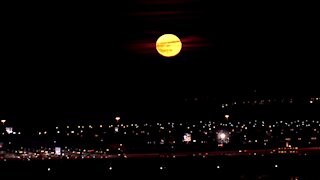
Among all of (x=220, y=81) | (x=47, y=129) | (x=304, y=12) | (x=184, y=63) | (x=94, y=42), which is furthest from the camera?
(x=47, y=129)

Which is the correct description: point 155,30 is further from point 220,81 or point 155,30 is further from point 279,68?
point 220,81

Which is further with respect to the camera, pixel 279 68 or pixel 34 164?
pixel 34 164

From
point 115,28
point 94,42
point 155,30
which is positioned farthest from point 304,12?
point 94,42

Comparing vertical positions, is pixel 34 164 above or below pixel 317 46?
below

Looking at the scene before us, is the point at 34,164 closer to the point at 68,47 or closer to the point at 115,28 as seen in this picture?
the point at 68,47

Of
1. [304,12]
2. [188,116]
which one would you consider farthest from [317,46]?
[188,116]

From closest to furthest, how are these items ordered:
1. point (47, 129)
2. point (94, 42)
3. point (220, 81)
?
point (94, 42)
point (220, 81)
point (47, 129)
